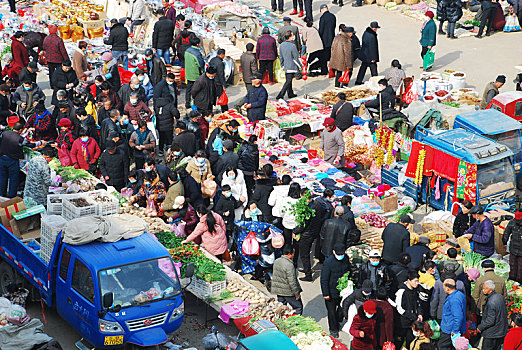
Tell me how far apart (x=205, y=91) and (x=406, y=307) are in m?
8.97

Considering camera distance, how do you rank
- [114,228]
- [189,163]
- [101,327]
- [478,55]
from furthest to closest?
1. [478,55]
2. [189,163]
3. [114,228]
4. [101,327]

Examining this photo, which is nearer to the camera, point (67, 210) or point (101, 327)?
point (101, 327)

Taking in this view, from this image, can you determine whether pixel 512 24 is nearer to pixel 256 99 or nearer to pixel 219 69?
pixel 219 69

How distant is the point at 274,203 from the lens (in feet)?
49.4

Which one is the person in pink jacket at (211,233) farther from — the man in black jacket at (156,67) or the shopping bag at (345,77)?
the shopping bag at (345,77)

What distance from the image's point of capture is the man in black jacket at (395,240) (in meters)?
13.8

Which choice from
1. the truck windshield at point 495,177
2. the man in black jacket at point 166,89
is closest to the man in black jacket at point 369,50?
the man in black jacket at point 166,89

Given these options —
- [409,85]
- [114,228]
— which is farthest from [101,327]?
[409,85]

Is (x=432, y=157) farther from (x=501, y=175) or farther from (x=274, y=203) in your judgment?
(x=274, y=203)

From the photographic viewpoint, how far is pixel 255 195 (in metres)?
15.2

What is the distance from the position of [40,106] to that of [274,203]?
608 centimetres

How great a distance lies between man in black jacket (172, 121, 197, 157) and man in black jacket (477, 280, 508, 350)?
7.02 meters

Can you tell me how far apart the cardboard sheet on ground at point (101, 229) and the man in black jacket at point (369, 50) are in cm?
1138

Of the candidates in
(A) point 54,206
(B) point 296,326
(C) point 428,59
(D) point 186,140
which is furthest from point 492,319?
(C) point 428,59
